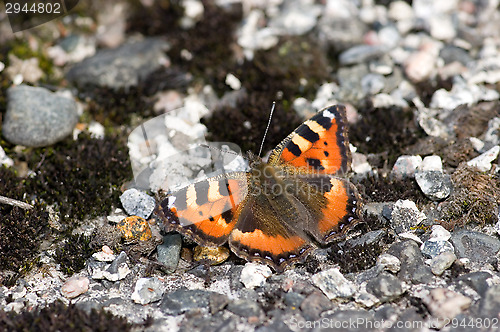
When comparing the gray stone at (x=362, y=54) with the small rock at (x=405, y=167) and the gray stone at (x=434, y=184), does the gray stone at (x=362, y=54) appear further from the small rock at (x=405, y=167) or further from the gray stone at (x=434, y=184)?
the gray stone at (x=434, y=184)

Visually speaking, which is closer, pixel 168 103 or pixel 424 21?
pixel 168 103

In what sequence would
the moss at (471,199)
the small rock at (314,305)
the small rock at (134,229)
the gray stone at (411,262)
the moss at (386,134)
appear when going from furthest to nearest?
the moss at (386,134) < the small rock at (134,229) < the moss at (471,199) < the gray stone at (411,262) < the small rock at (314,305)

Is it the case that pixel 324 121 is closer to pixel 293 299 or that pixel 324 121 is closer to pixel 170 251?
pixel 293 299

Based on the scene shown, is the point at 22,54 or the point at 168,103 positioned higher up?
the point at 22,54

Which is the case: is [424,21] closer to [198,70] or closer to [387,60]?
[387,60]

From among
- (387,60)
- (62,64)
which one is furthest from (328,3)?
(62,64)

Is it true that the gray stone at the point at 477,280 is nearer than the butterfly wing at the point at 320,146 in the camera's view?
Yes

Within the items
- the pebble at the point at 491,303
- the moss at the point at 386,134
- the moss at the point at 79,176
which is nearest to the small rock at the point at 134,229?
the moss at the point at 79,176
